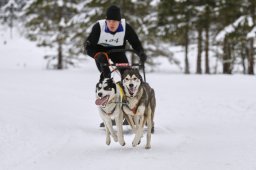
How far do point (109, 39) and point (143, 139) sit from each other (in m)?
1.82

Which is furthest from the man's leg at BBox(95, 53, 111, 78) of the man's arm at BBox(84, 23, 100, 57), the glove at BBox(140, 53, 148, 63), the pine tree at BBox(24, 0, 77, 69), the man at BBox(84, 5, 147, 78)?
the pine tree at BBox(24, 0, 77, 69)

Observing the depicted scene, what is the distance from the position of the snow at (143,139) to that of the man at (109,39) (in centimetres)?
140

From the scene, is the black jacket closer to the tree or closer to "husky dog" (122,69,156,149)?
"husky dog" (122,69,156,149)

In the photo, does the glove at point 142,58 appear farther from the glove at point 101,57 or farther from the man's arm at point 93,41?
the man's arm at point 93,41

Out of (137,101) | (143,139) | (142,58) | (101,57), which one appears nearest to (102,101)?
(137,101)

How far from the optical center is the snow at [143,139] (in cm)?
559

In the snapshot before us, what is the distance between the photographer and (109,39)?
23.6 ft

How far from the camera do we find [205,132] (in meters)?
8.04

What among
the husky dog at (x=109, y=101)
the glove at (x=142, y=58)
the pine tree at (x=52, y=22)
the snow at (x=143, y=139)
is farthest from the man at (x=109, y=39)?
the pine tree at (x=52, y=22)

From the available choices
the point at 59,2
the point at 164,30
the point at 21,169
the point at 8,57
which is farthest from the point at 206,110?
the point at 8,57

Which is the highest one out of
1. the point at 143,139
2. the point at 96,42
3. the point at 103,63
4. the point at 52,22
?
the point at 52,22

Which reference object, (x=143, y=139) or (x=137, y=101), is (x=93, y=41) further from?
(x=143, y=139)

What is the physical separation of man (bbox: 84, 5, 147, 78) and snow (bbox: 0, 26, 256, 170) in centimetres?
140

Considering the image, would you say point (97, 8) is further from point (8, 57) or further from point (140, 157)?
point (8, 57)
